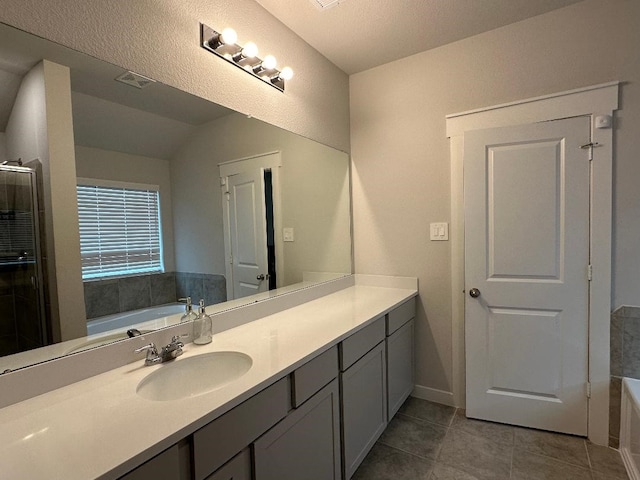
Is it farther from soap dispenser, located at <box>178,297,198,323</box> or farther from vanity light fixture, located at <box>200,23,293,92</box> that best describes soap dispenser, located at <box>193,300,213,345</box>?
vanity light fixture, located at <box>200,23,293,92</box>

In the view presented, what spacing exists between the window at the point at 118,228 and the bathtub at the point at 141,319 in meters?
0.16

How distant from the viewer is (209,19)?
4.80ft

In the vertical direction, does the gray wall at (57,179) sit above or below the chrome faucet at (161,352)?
above

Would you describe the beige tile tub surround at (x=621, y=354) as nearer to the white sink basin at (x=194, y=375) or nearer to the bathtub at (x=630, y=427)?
the bathtub at (x=630, y=427)

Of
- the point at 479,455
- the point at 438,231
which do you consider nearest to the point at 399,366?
the point at 479,455

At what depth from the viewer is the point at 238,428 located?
93cm

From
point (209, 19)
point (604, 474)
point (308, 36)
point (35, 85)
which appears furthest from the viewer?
point (308, 36)

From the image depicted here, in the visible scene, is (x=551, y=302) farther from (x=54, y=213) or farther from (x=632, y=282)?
(x=54, y=213)

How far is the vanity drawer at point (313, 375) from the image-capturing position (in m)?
1.15

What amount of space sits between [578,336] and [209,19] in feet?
8.39

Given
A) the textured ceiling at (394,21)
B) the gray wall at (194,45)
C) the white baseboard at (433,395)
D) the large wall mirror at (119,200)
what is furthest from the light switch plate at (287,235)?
the white baseboard at (433,395)

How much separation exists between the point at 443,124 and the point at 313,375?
5.98 ft

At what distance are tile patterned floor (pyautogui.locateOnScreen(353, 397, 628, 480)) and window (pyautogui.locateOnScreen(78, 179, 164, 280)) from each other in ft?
4.97

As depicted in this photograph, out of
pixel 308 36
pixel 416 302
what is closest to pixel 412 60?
pixel 308 36
